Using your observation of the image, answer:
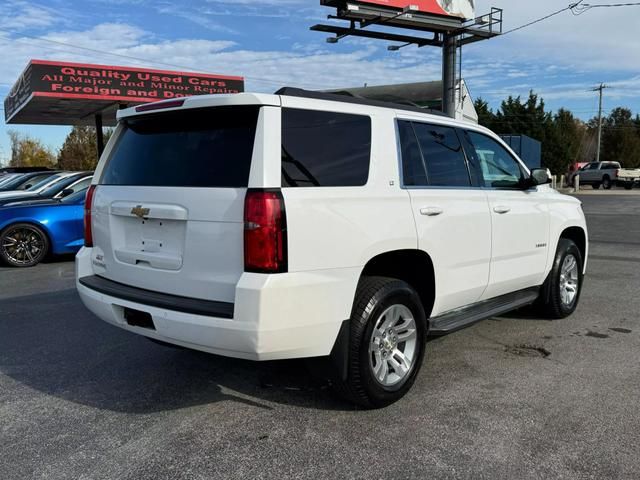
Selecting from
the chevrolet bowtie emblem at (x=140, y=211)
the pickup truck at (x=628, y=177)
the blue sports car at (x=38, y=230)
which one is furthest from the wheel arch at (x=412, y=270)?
the pickup truck at (x=628, y=177)

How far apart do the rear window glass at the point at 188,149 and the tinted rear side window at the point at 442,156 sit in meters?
1.45

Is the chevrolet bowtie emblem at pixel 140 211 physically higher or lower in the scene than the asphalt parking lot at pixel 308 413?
higher

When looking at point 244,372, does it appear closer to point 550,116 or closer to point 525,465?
point 525,465

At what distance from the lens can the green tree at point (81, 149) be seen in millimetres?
45031

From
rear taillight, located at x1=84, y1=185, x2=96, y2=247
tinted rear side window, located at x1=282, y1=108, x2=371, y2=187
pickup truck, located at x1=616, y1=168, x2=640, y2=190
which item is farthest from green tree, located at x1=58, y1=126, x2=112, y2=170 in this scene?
tinted rear side window, located at x1=282, y1=108, x2=371, y2=187

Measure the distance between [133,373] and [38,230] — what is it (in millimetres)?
6156

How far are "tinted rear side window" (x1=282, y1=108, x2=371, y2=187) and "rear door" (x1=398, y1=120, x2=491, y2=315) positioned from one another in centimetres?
41

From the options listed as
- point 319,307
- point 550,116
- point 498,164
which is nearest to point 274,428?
point 319,307

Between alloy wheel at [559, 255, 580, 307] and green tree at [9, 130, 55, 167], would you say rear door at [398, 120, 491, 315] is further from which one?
green tree at [9, 130, 55, 167]

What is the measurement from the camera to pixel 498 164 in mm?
4934

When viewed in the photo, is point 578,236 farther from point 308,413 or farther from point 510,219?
point 308,413

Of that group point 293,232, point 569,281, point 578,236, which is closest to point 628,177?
point 578,236

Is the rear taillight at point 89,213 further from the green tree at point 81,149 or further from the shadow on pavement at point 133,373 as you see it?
the green tree at point 81,149

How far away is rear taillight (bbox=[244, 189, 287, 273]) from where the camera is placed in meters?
2.94
